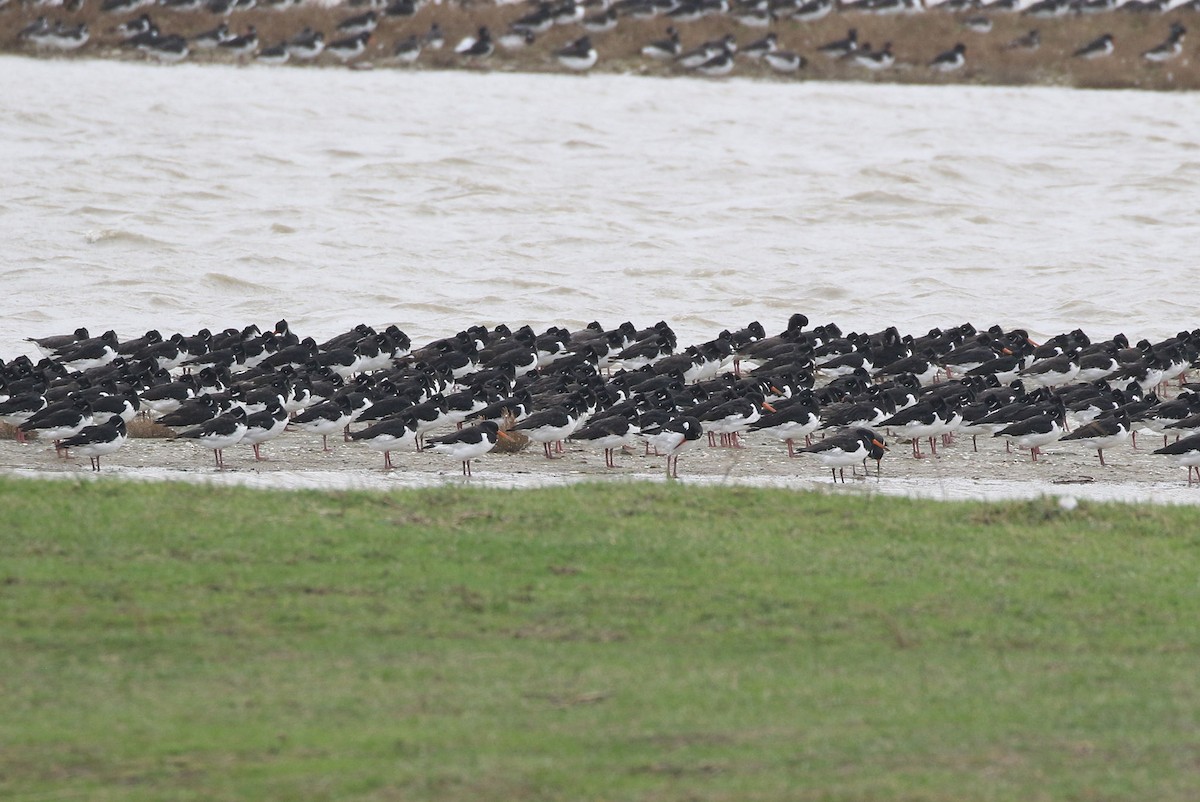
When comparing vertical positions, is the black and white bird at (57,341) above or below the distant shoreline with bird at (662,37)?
below

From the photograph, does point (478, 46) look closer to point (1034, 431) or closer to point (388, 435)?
point (388, 435)

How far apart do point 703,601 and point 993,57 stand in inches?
2160

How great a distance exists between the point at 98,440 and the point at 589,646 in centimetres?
1183

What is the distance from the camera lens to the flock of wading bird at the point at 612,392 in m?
23.4

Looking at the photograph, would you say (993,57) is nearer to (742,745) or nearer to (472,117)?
(472,117)

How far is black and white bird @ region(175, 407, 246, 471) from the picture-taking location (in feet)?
74.8

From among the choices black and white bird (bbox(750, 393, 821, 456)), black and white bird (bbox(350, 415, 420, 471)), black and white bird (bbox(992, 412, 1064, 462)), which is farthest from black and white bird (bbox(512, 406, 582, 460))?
black and white bird (bbox(992, 412, 1064, 462))

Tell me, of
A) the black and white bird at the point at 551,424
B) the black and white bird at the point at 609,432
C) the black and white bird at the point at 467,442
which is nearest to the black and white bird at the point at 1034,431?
the black and white bird at the point at 609,432

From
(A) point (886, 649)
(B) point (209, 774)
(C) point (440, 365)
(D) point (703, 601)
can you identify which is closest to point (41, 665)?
(B) point (209, 774)

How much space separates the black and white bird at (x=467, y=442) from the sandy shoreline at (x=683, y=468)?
333 millimetres

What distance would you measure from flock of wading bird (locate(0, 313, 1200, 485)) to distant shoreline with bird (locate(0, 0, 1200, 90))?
31921 mm

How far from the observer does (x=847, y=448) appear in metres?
22.5

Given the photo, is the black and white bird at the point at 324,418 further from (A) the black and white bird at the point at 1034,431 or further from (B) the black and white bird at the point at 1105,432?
(B) the black and white bird at the point at 1105,432

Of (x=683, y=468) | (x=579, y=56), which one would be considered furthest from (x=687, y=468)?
(x=579, y=56)
